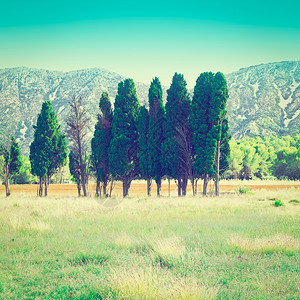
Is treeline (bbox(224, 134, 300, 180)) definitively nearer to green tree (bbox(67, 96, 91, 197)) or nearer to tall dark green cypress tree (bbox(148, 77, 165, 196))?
tall dark green cypress tree (bbox(148, 77, 165, 196))

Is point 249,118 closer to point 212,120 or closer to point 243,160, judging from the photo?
point 243,160

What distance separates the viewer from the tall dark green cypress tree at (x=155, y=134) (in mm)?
28562

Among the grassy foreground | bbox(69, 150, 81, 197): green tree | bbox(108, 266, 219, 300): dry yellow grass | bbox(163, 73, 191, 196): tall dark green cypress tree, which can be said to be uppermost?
bbox(163, 73, 191, 196): tall dark green cypress tree

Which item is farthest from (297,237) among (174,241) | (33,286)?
(33,286)

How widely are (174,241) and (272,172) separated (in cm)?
6766

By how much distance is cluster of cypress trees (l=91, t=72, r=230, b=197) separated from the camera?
2733 centimetres

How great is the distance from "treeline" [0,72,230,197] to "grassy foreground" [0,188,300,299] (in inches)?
566

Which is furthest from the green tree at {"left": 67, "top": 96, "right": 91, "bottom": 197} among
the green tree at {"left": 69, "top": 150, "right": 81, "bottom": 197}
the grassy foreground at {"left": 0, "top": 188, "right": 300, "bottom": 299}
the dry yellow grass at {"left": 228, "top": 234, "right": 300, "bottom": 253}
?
the dry yellow grass at {"left": 228, "top": 234, "right": 300, "bottom": 253}

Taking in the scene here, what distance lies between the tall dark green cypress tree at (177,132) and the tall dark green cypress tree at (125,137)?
11.4 feet

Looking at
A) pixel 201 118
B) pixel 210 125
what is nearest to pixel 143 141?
pixel 201 118

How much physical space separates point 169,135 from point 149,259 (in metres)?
21.5

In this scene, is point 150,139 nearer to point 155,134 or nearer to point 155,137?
point 155,137

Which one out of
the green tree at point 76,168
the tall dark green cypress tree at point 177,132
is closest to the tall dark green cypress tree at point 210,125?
the tall dark green cypress tree at point 177,132

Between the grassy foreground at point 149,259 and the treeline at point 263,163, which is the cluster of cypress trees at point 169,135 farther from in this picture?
the treeline at point 263,163
